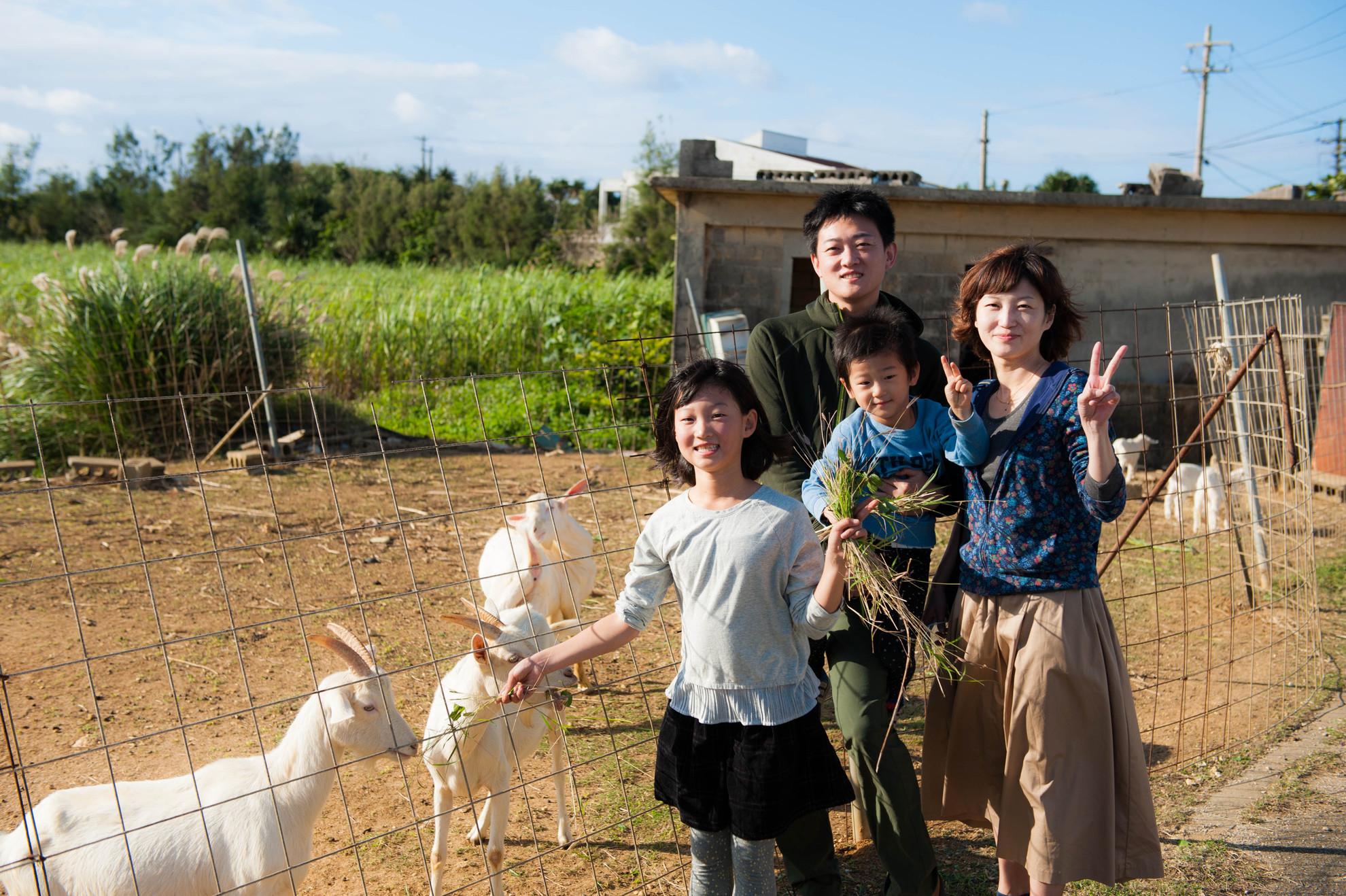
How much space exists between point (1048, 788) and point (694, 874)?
1028 millimetres

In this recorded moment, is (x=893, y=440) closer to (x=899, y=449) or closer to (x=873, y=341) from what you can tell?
(x=899, y=449)

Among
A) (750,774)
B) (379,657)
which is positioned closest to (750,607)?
(750,774)

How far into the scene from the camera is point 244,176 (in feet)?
136

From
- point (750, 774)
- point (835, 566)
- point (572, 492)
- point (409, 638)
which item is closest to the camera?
point (835, 566)

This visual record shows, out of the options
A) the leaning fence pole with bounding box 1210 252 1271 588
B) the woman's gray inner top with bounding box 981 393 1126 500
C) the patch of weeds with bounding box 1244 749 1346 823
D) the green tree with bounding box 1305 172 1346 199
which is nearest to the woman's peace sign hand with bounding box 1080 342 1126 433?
the woman's gray inner top with bounding box 981 393 1126 500

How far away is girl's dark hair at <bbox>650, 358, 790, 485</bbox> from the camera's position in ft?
8.05

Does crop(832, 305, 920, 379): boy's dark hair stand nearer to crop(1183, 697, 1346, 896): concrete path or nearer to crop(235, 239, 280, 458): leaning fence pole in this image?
crop(1183, 697, 1346, 896): concrete path

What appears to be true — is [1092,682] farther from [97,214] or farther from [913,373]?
[97,214]

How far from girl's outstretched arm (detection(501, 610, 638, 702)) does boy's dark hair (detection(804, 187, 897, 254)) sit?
4.62 ft

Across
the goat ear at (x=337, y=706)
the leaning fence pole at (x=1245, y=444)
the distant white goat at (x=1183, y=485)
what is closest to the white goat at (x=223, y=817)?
the goat ear at (x=337, y=706)

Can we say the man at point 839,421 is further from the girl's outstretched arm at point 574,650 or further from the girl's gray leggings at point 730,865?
the girl's outstretched arm at point 574,650

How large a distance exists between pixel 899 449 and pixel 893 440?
35mm

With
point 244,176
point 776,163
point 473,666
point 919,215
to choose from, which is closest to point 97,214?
point 244,176

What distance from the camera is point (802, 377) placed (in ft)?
9.95
